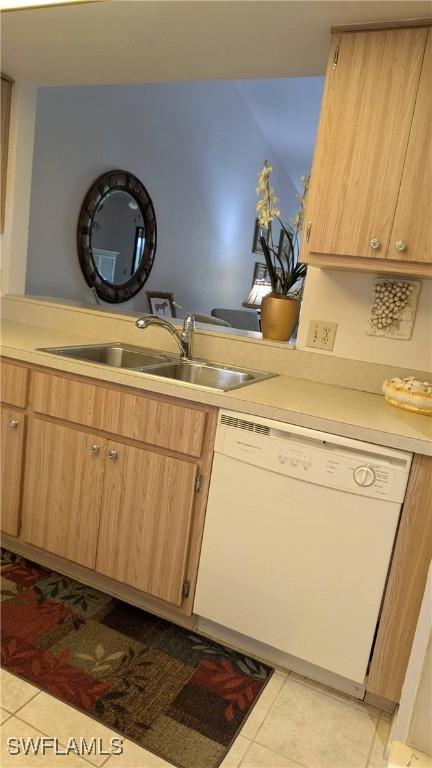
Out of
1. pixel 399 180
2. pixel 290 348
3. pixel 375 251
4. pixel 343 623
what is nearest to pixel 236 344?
pixel 290 348

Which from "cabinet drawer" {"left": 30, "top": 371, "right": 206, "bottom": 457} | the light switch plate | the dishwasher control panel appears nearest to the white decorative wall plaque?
the light switch plate

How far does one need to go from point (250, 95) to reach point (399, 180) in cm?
496

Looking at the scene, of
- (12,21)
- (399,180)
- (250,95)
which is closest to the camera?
(399,180)

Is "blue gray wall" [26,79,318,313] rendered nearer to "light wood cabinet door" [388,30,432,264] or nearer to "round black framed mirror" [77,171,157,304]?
"round black framed mirror" [77,171,157,304]

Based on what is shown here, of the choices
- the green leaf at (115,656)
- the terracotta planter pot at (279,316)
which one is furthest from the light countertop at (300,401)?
the green leaf at (115,656)

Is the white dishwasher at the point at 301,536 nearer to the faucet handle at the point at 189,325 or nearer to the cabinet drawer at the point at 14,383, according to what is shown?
the faucet handle at the point at 189,325

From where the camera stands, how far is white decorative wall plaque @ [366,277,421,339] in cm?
198

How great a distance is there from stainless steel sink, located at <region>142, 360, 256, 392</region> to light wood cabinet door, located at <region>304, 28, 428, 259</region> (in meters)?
0.60

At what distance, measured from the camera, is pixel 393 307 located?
2010 mm

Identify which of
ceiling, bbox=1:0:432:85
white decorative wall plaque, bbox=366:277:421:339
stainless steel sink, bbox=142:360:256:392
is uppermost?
ceiling, bbox=1:0:432:85

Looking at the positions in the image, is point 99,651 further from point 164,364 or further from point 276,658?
point 164,364

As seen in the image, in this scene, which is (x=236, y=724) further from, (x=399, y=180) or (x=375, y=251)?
(x=399, y=180)

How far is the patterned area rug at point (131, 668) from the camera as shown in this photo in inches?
60.1

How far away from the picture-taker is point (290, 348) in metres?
2.19
